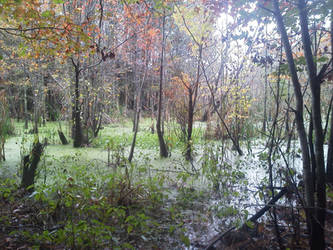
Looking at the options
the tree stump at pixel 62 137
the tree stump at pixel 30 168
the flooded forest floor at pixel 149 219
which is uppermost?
the tree stump at pixel 62 137

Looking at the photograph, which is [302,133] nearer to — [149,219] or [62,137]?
[149,219]

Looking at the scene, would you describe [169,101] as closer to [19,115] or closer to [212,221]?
[212,221]

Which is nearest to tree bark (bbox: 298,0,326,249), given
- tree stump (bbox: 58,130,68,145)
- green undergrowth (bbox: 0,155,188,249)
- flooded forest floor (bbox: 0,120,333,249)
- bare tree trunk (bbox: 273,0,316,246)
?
bare tree trunk (bbox: 273,0,316,246)

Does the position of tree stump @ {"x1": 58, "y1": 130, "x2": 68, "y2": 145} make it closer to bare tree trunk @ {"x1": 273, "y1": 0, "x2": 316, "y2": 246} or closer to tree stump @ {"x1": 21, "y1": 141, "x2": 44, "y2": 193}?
tree stump @ {"x1": 21, "y1": 141, "x2": 44, "y2": 193}

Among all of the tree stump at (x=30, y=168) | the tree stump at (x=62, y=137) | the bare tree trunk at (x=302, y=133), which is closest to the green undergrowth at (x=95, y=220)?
the tree stump at (x=30, y=168)

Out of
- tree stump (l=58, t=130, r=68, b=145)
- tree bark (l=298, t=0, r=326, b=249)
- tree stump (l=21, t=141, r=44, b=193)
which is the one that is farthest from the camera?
tree stump (l=58, t=130, r=68, b=145)

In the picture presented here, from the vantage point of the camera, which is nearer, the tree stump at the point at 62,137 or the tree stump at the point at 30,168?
the tree stump at the point at 30,168

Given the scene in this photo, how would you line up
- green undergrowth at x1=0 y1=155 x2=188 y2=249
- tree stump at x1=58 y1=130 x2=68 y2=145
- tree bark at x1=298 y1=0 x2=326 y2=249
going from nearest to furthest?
tree bark at x1=298 y1=0 x2=326 y2=249 → green undergrowth at x1=0 y1=155 x2=188 y2=249 → tree stump at x1=58 y1=130 x2=68 y2=145

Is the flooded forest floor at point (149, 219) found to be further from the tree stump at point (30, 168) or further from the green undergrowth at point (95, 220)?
the tree stump at point (30, 168)

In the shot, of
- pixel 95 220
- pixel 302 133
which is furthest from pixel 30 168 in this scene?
pixel 302 133

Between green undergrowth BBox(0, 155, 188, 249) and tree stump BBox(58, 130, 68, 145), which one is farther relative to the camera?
tree stump BBox(58, 130, 68, 145)

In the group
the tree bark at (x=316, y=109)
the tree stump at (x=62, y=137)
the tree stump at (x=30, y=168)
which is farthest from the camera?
the tree stump at (x=62, y=137)

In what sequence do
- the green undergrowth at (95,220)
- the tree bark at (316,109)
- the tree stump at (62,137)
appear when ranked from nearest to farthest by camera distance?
the tree bark at (316,109), the green undergrowth at (95,220), the tree stump at (62,137)

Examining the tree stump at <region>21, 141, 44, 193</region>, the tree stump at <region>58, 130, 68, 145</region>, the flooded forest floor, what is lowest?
the flooded forest floor
